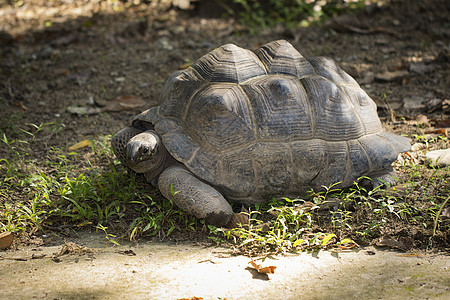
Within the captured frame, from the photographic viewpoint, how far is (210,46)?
255 inches

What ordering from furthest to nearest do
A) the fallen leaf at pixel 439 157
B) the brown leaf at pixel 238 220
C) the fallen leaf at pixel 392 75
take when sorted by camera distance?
the fallen leaf at pixel 392 75, the fallen leaf at pixel 439 157, the brown leaf at pixel 238 220

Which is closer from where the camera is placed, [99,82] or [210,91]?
[210,91]

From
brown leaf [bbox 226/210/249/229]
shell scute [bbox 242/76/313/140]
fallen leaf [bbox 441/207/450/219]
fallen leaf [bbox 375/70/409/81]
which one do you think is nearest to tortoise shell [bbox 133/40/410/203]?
shell scute [bbox 242/76/313/140]

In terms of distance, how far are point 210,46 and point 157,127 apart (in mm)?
3292

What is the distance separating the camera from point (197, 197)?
3.14 metres

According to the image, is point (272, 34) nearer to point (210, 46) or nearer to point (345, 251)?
point (210, 46)

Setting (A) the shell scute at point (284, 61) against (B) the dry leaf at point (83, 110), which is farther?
(B) the dry leaf at point (83, 110)

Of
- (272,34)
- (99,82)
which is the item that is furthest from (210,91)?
(272,34)

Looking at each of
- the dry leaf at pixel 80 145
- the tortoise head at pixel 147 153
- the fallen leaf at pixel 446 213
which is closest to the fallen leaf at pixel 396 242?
the fallen leaf at pixel 446 213

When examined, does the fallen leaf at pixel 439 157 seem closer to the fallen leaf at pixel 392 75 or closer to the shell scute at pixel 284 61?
the shell scute at pixel 284 61

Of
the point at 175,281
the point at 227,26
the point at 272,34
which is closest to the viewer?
the point at 175,281

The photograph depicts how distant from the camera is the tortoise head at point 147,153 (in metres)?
3.30

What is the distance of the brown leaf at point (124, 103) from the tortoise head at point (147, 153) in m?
1.70

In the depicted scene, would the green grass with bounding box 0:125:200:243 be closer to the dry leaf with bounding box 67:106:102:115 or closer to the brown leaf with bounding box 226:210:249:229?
the brown leaf with bounding box 226:210:249:229
